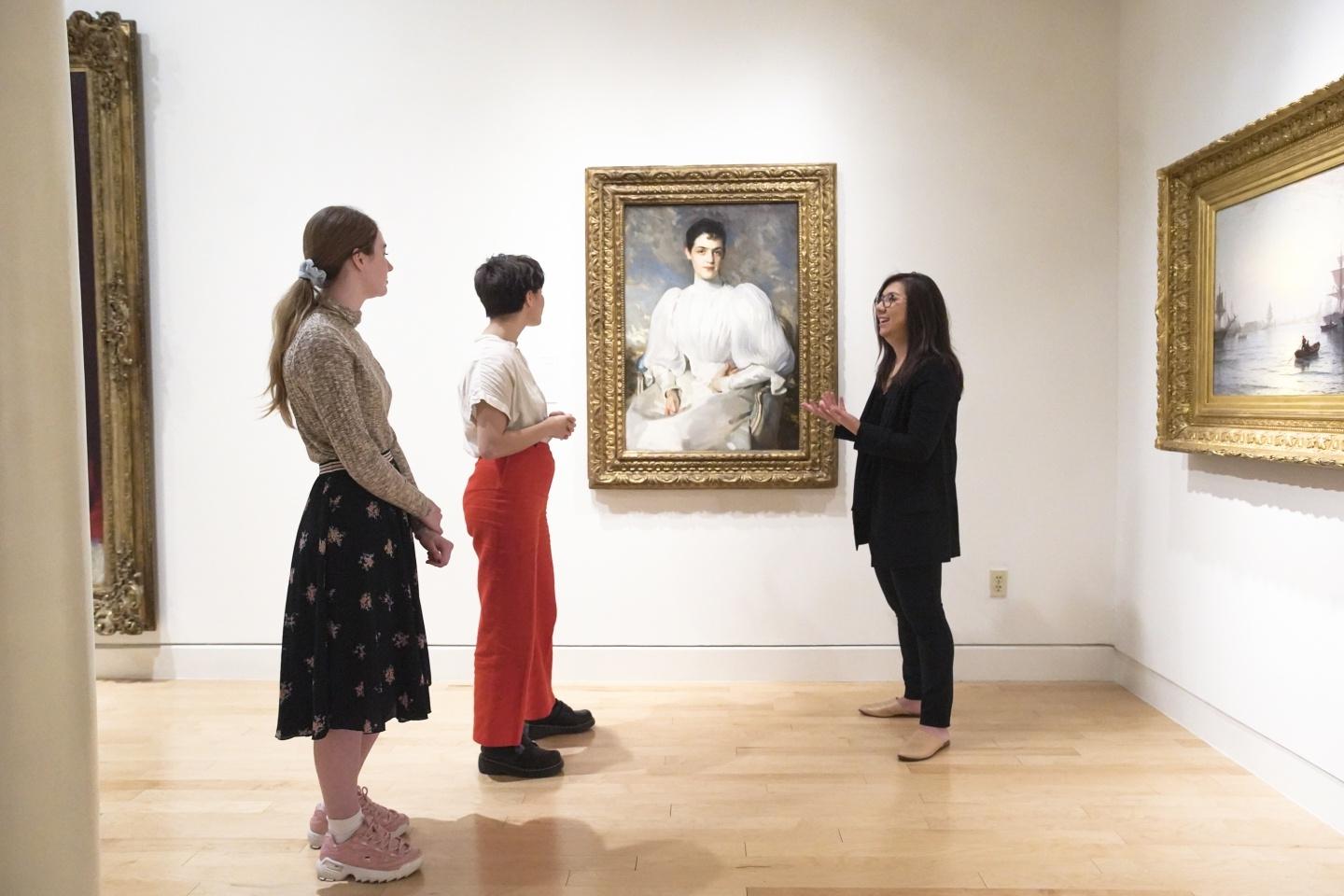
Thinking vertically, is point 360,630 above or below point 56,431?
below

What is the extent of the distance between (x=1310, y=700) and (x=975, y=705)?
1161 mm

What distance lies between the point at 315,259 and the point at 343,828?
1.37 metres

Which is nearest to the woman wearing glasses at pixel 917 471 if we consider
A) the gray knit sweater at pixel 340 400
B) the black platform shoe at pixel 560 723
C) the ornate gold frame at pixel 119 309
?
the black platform shoe at pixel 560 723

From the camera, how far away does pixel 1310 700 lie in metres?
2.63

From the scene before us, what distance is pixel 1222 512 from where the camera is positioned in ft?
10.1

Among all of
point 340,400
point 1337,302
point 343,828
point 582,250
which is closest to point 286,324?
point 340,400

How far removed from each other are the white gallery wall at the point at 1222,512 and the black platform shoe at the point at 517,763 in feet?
7.21

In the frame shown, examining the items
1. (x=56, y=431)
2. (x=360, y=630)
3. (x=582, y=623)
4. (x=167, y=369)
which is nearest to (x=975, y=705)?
(x=582, y=623)

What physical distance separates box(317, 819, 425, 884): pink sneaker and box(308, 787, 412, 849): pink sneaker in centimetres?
7

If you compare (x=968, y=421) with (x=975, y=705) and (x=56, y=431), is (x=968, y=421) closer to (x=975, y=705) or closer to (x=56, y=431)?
(x=975, y=705)

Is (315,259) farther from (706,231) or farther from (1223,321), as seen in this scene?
(1223,321)

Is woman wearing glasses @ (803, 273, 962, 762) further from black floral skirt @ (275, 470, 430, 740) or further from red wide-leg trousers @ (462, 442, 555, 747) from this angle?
black floral skirt @ (275, 470, 430, 740)

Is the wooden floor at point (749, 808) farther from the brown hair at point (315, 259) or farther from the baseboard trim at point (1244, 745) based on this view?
the brown hair at point (315, 259)

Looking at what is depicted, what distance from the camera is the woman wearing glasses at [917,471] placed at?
295 centimetres
